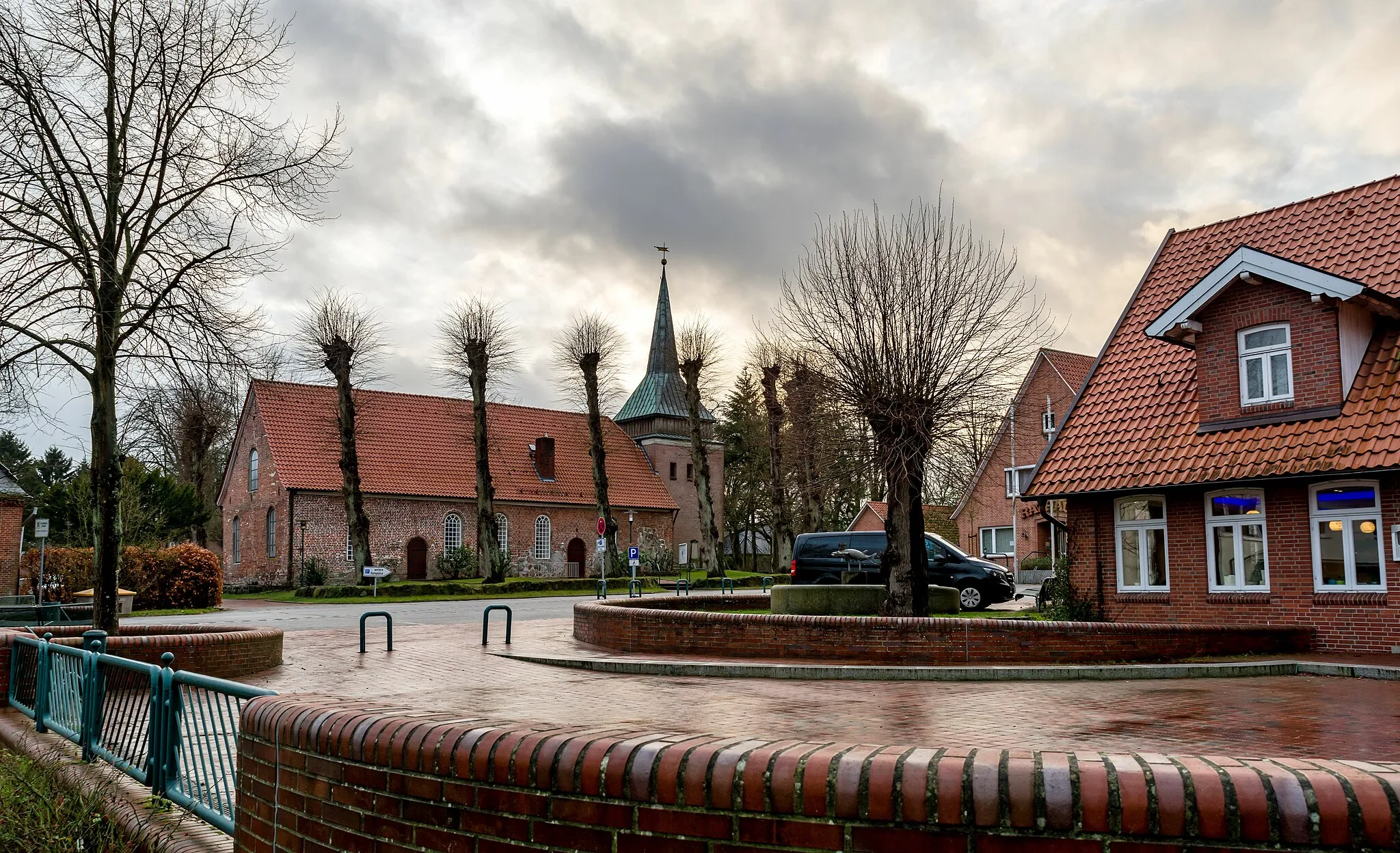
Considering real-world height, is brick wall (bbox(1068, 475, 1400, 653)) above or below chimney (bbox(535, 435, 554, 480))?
below

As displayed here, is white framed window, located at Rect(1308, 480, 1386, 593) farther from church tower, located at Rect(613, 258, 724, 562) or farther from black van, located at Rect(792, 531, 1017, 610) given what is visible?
church tower, located at Rect(613, 258, 724, 562)

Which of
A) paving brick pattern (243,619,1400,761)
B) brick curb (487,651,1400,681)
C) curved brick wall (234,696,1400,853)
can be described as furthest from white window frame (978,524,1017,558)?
curved brick wall (234,696,1400,853)

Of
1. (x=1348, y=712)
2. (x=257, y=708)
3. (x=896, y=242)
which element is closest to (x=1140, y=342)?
(x=896, y=242)

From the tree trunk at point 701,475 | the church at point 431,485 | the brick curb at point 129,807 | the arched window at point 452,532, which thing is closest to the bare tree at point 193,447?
the church at point 431,485

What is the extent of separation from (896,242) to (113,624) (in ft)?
48.1

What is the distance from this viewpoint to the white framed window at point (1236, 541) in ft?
58.7

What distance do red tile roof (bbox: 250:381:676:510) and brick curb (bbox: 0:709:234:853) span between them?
1568 inches

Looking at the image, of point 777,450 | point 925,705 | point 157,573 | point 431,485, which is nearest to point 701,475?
point 777,450

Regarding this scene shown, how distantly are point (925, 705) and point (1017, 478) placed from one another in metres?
37.9

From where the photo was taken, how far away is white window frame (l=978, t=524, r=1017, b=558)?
4775cm

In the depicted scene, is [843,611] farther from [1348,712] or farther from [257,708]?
[257,708]

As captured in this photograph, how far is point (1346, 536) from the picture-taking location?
16.8m

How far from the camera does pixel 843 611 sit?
67.7 ft

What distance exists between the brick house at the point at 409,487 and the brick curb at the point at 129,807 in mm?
38625
